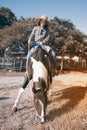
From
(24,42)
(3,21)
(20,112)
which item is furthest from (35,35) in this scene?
(3,21)

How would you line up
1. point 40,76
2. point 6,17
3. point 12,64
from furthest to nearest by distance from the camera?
point 6,17 < point 12,64 < point 40,76

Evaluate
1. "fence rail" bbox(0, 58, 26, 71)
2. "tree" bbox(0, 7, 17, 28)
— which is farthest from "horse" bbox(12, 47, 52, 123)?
"tree" bbox(0, 7, 17, 28)

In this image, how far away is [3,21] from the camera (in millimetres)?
42969

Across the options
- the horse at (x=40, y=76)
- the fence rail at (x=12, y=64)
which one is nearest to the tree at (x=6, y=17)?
the fence rail at (x=12, y=64)

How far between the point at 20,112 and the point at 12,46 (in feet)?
90.7

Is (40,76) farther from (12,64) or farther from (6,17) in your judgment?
(6,17)

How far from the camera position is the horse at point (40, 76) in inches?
197

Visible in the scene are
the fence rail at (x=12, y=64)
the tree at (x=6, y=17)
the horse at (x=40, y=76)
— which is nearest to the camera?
the horse at (x=40, y=76)

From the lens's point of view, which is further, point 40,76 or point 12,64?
point 12,64

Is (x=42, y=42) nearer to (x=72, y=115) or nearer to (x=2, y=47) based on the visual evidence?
(x=72, y=115)

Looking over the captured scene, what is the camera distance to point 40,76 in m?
5.18

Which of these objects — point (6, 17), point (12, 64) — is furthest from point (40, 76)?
point (6, 17)

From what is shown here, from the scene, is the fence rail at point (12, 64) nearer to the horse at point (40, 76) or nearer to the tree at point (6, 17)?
the tree at point (6, 17)

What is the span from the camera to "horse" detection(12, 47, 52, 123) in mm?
5000
